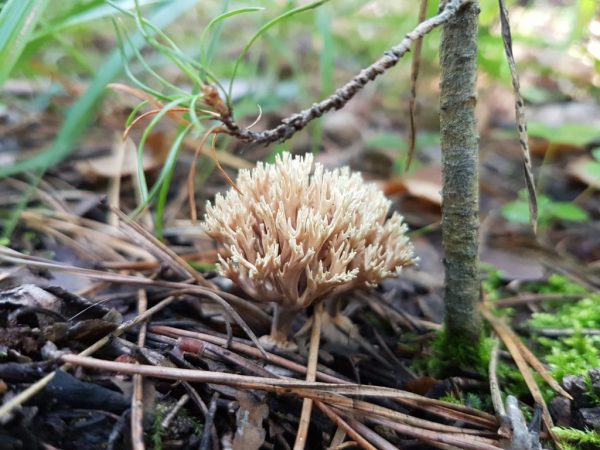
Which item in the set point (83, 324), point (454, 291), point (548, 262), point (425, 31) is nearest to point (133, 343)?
point (83, 324)

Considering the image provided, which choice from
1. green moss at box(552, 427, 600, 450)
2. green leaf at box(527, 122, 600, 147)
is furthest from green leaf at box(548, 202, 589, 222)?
green moss at box(552, 427, 600, 450)

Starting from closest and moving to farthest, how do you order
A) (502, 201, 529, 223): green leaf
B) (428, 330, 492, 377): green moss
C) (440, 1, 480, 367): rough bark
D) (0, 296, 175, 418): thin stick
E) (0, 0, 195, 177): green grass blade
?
(0, 296, 175, 418): thin stick → (440, 1, 480, 367): rough bark → (428, 330, 492, 377): green moss → (0, 0, 195, 177): green grass blade → (502, 201, 529, 223): green leaf

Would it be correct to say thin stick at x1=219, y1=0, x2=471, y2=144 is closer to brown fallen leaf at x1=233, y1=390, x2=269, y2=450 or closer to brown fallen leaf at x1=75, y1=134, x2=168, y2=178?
brown fallen leaf at x1=233, y1=390, x2=269, y2=450

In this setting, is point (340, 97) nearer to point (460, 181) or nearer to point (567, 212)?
point (460, 181)

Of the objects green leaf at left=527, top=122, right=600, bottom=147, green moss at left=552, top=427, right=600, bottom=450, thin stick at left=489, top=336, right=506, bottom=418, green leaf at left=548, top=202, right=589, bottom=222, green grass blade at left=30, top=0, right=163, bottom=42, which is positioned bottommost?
green moss at left=552, top=427, right=600, bottom=450

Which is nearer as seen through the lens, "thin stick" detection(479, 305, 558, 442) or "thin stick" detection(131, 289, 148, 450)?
"thin stick" detection(131, 289, 148, 450)

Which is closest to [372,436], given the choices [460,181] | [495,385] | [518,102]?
[495,385]
